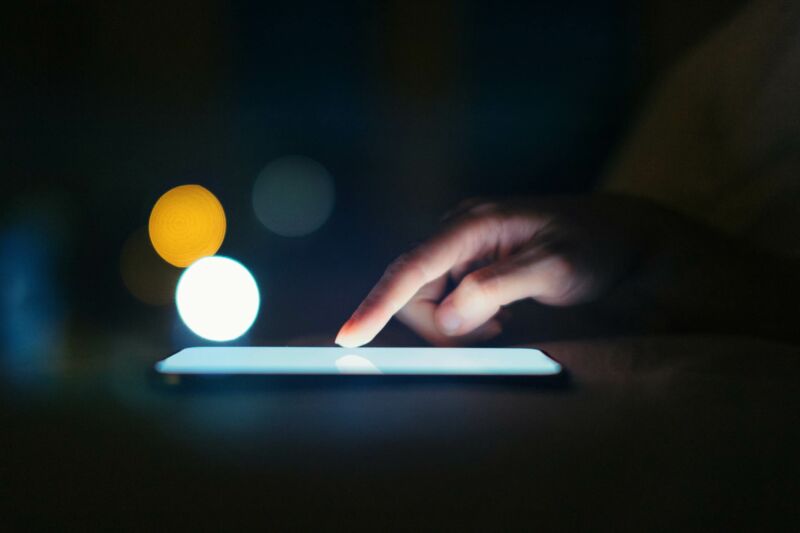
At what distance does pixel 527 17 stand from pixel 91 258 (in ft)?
4.44

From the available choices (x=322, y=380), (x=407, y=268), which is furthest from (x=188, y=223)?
(x=322, y=380)

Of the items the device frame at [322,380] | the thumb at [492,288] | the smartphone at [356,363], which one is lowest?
the device frame at [322,380]

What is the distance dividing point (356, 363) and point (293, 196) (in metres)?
1.26

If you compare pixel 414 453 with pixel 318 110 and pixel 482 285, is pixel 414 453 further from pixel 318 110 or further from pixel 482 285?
pixel 318 110

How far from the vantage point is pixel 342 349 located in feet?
1.56

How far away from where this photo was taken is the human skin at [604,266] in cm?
55

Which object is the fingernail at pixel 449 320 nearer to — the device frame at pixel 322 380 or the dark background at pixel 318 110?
the device frame at pixel 322 380

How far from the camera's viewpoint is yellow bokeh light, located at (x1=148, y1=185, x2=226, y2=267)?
163cm

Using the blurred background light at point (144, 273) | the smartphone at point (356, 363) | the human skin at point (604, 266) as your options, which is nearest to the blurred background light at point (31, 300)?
the smartphone at point (356, 363)

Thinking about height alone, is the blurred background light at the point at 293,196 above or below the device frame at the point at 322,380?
above

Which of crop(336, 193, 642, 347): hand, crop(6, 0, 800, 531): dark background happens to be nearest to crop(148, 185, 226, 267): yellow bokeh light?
crop(6, 0, 800, 531): dark background

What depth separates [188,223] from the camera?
175cm

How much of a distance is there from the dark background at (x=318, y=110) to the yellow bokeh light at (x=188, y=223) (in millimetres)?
42

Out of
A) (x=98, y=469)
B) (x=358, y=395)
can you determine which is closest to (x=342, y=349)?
(x=358, y=395)
